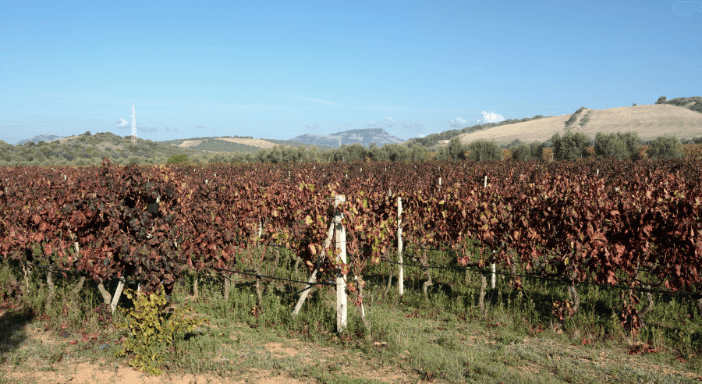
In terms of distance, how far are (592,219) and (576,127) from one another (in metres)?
127

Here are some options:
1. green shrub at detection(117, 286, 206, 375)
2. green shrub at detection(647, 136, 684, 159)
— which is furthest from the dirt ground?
green shrub at detection(647, 136, 684, 159)

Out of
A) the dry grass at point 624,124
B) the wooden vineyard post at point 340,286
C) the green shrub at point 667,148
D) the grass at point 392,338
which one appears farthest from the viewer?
the dry grass at point 624,124

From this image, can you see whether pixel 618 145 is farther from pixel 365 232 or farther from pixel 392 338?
pixel 392 338

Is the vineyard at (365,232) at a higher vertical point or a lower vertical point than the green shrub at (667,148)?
lower

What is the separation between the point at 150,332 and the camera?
4.69 metres

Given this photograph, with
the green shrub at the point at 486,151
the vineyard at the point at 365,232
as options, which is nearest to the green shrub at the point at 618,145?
the green shrub at the point at 486,151

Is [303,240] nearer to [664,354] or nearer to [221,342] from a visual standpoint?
[221,342]

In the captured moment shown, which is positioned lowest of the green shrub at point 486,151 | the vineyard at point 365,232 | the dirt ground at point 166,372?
the dirt ground at point 166,372

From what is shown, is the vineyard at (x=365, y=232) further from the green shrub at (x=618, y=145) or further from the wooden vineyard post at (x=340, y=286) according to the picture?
the green shrub at (x=618, y=145)

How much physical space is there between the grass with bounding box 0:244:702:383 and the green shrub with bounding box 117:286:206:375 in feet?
0.55

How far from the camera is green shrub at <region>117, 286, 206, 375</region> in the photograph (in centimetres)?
455

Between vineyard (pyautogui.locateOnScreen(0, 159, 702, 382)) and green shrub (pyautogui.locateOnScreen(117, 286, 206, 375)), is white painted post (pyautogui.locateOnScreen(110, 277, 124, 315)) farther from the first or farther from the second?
green shrub (pyautogui.locateOnScreen(117, 286, 206, 375))

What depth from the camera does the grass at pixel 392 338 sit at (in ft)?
14.8

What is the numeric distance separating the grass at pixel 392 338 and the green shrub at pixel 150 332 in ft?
0.55
